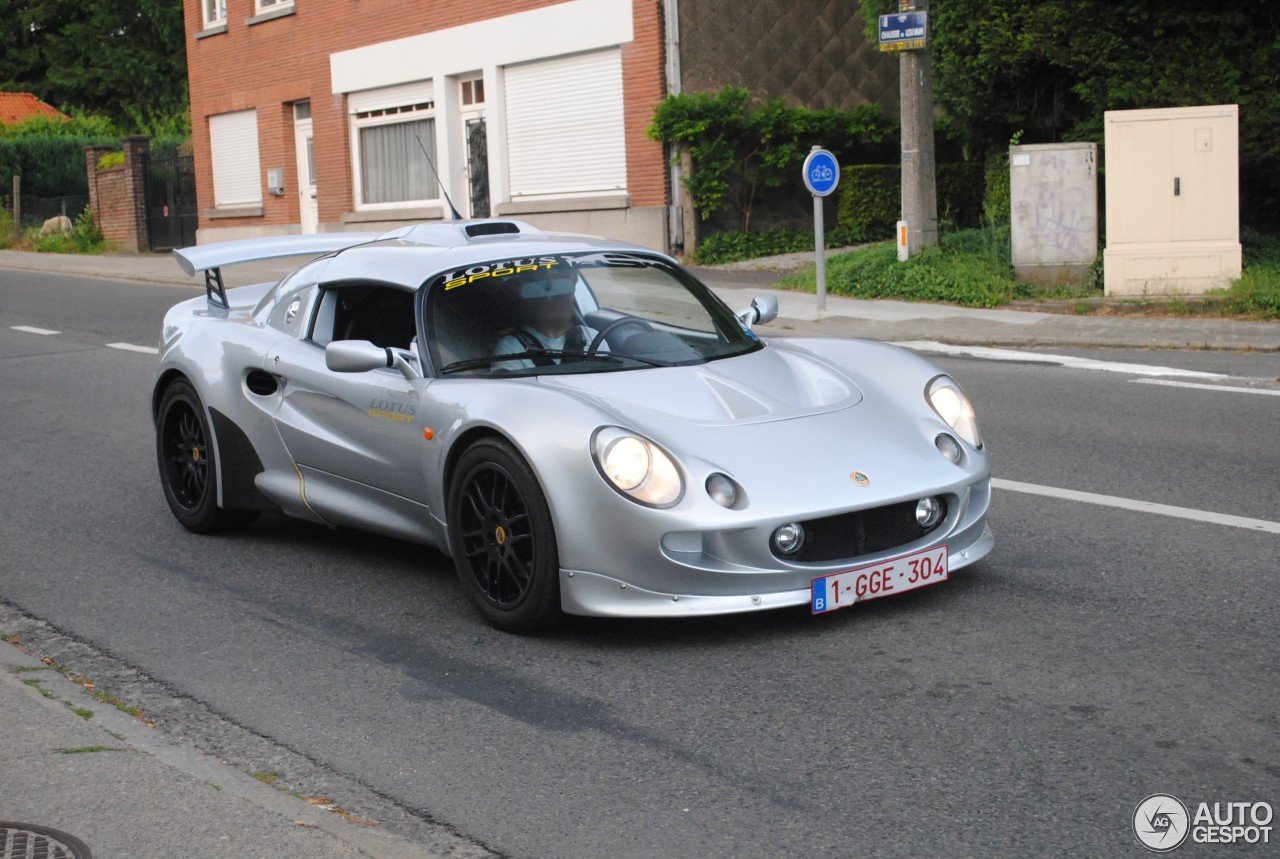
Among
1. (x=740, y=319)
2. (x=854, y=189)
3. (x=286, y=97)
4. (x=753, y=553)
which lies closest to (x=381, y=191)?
(x=286, y=97)

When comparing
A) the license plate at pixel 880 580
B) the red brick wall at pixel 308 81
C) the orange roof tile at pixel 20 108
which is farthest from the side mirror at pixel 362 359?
the orange roof tile at pixel 20 108

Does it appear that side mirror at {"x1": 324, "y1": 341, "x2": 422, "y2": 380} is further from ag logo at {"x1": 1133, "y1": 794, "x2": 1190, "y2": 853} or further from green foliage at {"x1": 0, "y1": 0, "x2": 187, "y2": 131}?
green foliage at {"x1": 0, "y1": 0, "x2": 187, "y2": 131}

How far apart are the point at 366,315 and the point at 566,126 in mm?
18852

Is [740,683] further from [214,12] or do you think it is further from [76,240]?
[76,240]

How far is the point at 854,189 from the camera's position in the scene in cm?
2302

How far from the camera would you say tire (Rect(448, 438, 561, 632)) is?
5.21m

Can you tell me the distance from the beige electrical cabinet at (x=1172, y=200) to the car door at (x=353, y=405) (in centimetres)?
1093

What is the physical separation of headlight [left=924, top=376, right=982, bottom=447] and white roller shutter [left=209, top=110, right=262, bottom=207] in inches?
1119

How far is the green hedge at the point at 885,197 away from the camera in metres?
23.1

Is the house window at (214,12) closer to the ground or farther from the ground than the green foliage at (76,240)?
farther from the ground

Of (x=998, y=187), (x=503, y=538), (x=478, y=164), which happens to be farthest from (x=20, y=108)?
(x=503, y=538)

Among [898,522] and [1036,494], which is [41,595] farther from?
[1036,494]

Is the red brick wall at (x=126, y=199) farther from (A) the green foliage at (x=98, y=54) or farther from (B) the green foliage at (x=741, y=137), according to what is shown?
(A) the green foliage at (x=98, y=54)

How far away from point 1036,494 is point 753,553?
9.17 ft
